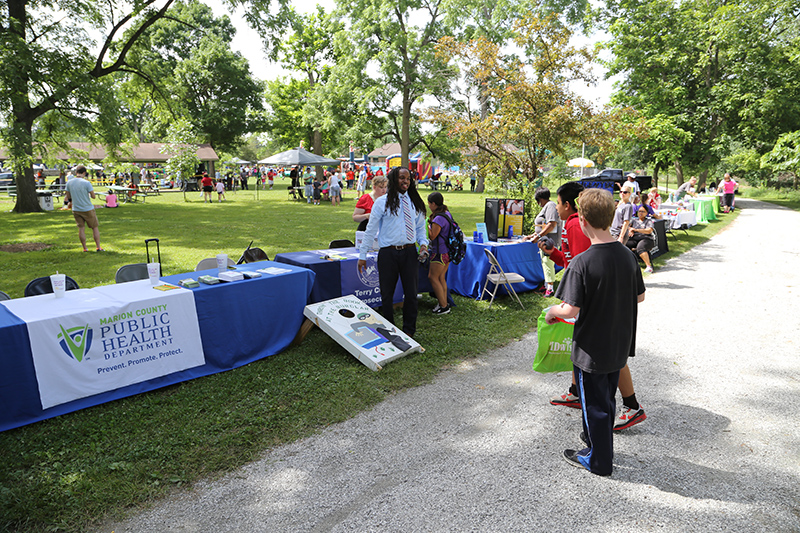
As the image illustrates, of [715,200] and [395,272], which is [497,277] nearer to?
[395,272]

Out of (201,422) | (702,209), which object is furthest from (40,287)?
(702,209)

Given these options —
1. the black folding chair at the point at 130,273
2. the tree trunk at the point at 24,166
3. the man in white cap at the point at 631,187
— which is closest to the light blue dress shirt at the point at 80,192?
the black folding chair at the point at 130,273

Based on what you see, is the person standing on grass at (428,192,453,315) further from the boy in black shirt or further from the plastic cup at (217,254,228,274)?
the boy in black shirt

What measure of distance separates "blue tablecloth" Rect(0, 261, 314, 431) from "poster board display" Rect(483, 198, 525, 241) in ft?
12.6

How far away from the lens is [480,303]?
7.39 m

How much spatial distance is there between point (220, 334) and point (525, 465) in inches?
121

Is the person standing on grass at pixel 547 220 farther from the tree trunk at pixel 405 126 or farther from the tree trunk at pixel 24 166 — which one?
the tree trunk at pixel 405 126

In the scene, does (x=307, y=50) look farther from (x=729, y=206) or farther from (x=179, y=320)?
(x=179, y=320)

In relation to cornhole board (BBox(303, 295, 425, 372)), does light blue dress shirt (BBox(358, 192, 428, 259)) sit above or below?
above

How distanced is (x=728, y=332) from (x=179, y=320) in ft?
21.0

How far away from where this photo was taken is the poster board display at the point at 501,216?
26.6ft

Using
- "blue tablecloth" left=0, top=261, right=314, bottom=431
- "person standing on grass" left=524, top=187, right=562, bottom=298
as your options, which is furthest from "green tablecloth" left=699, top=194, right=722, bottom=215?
"blue tablecloth" left=0, top=261, right=314, bottom=431

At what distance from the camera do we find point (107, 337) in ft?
13.1

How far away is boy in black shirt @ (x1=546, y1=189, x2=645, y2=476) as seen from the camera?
9.39ft
